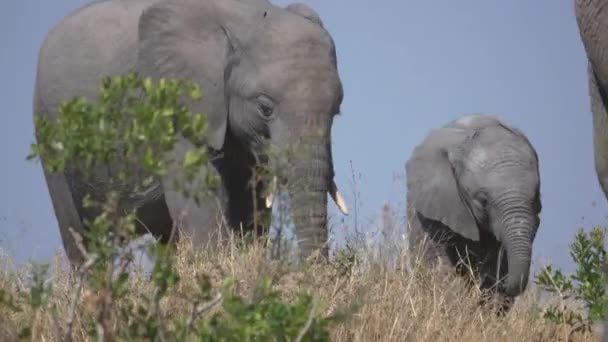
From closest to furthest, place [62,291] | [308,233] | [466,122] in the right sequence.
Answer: [62,291] → [308,233] → [466,122]

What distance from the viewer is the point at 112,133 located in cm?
397

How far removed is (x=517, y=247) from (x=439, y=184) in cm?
155

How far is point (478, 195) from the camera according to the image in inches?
450

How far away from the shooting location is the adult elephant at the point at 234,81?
826 centimetres

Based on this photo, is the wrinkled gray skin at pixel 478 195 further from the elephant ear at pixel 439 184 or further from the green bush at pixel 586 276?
the green bush at pixel 586 276

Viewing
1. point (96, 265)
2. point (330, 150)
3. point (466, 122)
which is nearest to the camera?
point (96, 265)

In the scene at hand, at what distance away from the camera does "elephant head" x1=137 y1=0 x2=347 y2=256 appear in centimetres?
801

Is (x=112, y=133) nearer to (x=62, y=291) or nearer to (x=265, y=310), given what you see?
(x=265, y=310)

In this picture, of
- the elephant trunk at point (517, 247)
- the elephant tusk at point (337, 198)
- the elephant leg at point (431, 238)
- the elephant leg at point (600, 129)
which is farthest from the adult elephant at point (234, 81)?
the elephant leg at point (600, 129)

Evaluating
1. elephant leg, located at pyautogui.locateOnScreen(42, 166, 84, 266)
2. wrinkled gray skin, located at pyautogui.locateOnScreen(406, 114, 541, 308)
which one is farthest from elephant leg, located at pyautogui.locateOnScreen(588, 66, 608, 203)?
elephant leg, located at pyautogui.locateOnScreen(42, 166, 84, 266)

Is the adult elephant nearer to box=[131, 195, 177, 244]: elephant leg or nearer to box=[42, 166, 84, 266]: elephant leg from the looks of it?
box=[131, 195, 177, 244]: elephant leg

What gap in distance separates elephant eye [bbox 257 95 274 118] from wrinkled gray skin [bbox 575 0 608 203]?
415 cm

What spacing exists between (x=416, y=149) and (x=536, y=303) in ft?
15.2

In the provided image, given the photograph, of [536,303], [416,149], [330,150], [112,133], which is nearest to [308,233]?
[330,150]
